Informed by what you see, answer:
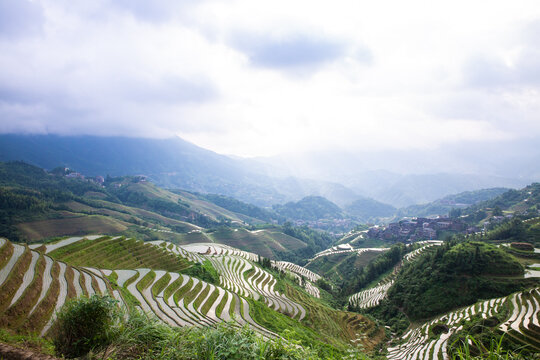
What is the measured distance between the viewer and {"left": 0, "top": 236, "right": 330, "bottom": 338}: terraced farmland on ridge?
14.9m

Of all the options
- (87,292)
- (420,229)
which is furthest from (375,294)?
(420,229)

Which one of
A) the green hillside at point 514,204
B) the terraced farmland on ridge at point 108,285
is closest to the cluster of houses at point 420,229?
the green hillside at point 514,204

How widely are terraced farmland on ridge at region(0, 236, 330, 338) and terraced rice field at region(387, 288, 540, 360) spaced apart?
12028mm

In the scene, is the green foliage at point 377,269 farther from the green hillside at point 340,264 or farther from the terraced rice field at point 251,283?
the terraced rice field at point 251,283

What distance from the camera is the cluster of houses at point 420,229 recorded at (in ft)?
327

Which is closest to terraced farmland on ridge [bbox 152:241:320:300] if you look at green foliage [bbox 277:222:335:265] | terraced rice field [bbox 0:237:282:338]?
terraced rice field [bbox 0:237:282:338]

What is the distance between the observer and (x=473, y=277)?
115 feet

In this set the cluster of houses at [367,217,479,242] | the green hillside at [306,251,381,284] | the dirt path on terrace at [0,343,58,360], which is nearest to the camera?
the dirt path on terrace at [0,343,58,360]

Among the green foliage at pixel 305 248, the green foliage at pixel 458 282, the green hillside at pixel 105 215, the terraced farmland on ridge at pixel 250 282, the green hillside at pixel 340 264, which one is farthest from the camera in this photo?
the green foliage at pixel 305 248

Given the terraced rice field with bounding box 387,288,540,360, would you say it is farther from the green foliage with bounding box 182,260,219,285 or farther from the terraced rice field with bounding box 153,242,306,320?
the green foliage with bounding box 182,260,219,285

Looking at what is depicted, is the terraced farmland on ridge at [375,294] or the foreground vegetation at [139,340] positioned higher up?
the foreground vegetation at [139,340]

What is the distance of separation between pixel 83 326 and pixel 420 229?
12292cm

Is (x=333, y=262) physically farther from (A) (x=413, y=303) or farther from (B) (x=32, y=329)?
(B) (x=32, y=329)

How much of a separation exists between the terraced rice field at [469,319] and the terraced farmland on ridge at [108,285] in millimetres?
12028
